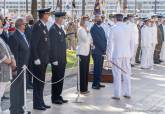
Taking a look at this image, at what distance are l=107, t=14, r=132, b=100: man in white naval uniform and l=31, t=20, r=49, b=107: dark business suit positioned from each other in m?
2.25

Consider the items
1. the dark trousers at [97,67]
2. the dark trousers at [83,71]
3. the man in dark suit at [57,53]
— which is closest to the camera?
the man in dark suit at [57,53]

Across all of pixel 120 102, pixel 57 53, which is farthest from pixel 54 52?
pixel 120 102

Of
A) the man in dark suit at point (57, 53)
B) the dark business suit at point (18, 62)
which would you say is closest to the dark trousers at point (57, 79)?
the man in dark suit at point (57, 53)

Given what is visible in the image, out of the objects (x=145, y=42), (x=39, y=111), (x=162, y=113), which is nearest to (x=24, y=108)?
(x=39, y=111)

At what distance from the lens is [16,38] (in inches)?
396

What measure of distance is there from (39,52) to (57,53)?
2.68 ft

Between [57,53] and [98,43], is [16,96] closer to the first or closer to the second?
[57,53]

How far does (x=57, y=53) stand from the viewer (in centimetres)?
1181

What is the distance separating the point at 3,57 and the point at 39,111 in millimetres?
2711

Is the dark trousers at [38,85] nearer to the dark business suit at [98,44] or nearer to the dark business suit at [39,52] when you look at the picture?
the dark business suit at [39,52]

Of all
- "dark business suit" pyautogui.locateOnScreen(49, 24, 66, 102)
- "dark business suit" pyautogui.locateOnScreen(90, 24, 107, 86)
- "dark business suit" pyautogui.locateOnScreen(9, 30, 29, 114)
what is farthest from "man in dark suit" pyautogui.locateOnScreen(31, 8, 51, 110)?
"dark business suit" pyautogui.locateOnScreen(90, 24, 107, 86)

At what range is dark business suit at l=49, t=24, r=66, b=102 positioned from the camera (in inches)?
465

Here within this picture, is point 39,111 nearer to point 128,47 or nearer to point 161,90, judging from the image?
point 128,47

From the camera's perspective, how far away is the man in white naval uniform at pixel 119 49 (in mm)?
12812
